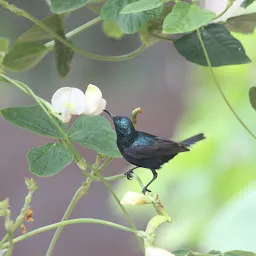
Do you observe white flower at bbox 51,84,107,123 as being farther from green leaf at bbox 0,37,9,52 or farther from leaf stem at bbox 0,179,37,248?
green leaf at bbox 0,37,9,52

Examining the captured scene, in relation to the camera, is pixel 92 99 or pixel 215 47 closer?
pixel 92 99

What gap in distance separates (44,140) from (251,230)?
140 cm

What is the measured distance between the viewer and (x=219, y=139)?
80 cm

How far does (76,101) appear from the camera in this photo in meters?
0.30

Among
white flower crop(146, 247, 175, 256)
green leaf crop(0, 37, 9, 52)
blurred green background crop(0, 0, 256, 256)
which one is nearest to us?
white flower crop(146, 247, 175, 256)

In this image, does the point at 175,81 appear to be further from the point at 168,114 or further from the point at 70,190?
the point at 70,190

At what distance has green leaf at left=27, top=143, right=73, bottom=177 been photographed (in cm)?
30

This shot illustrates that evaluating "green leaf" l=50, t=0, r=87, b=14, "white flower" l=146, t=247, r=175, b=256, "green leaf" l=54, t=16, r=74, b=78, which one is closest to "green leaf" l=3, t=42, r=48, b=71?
"green leaf" l=54, t=16, r=74, b=78

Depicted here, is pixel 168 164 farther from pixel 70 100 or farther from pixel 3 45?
pixel 70 100

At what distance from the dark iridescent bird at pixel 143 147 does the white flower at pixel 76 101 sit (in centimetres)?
2

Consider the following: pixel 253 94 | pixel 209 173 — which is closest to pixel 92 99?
pixel 253 94

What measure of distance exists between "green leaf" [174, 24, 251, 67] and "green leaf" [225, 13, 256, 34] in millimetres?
21

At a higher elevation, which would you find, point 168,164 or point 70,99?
point 70,99

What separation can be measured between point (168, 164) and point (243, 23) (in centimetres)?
43
